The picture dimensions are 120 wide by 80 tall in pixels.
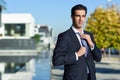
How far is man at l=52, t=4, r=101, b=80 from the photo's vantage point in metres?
3.35

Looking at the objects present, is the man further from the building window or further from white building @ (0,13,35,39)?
the building window

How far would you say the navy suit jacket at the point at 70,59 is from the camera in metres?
3.34

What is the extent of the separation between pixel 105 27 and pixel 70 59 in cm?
2813

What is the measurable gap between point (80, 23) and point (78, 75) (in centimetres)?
40

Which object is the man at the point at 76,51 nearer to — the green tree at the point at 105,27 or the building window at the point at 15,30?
the green tree at the point at 105,27

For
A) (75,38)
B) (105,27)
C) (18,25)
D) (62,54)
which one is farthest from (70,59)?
(18,25)

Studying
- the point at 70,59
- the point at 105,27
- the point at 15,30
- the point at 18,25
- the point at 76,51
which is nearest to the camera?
the point at 70,59

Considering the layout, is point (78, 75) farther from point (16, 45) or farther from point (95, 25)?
point (16, 45)

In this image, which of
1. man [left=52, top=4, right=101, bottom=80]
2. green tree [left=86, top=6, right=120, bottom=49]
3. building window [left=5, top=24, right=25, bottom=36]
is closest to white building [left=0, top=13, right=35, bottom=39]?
building window [left=5, top=24, right=25, bottom=36]

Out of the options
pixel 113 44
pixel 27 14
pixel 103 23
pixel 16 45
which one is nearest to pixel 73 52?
pixel 113 44

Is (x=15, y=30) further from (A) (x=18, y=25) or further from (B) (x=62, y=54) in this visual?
(B) (x=62, y=54)

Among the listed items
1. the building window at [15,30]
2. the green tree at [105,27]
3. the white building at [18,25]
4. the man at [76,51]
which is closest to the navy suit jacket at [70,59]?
the man at [76,51]

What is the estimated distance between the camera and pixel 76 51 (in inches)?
135

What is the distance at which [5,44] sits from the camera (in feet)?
167
